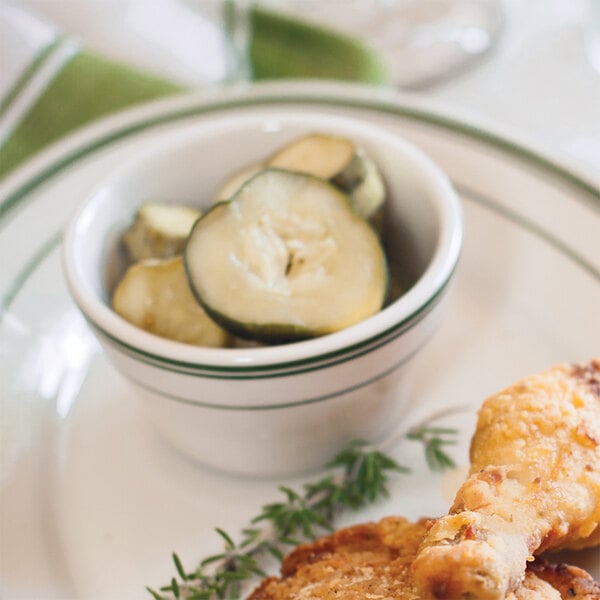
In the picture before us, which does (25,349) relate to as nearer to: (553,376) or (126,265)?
(126,265)

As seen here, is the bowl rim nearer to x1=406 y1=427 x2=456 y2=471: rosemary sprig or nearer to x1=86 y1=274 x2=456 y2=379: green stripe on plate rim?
x1=86 y1=274 x2=456 y2=379: green stripe on plate rim

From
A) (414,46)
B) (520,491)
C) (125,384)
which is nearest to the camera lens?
(520,491)

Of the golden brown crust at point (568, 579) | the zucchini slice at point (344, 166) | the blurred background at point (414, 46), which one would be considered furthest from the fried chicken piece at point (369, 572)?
the blurred background at point (414, 46)

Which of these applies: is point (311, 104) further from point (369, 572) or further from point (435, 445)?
point (369, 572)

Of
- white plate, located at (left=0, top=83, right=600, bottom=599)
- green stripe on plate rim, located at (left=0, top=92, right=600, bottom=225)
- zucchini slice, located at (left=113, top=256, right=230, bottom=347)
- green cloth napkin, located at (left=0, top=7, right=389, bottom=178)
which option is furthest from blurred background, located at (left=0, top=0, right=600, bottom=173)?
zucchini slice, located at (left=113, top=256, right=230, bottom=347)

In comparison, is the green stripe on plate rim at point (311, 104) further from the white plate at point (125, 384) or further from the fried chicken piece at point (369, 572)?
the fried chicken piece at point (369, 572)

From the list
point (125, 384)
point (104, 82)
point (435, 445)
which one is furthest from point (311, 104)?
point (435, 445)

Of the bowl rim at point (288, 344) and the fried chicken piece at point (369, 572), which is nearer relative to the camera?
the fried chicken piece at point (369, 572)
